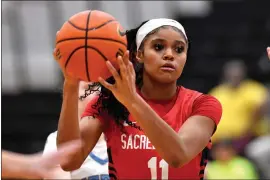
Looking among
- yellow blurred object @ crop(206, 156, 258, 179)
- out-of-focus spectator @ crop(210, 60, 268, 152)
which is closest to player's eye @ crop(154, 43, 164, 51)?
yellow blurred object @ crop(206, 156, 258, 179)

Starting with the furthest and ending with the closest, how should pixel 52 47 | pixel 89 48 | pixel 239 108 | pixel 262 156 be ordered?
pixel 52 47 < pixel 239 108 < pixel 262 156 < pixel 89 48

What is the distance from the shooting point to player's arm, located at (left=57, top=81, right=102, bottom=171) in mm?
3854

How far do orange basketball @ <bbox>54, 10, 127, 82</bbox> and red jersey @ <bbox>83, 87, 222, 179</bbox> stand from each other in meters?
0.61

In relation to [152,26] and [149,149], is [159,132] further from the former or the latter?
[152,26]

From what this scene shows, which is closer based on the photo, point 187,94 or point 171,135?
point 171,135

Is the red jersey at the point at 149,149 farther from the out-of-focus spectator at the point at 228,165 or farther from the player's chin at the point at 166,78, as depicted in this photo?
the out-of-focus spectator at the point at 228,165

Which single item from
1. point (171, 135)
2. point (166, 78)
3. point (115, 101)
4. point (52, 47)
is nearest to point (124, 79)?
point (171, 135)

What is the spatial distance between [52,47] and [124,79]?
8509mm

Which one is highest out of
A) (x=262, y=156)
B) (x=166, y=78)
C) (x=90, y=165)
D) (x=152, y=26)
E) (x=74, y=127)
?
(x=152, y=26)

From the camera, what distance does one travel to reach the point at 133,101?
3.63m

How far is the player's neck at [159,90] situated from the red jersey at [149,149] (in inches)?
3.2

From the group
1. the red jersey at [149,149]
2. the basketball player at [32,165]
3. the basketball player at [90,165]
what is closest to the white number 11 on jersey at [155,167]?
the red jersey at [149,149]

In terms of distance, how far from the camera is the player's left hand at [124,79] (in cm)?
356

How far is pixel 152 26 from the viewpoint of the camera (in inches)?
165
